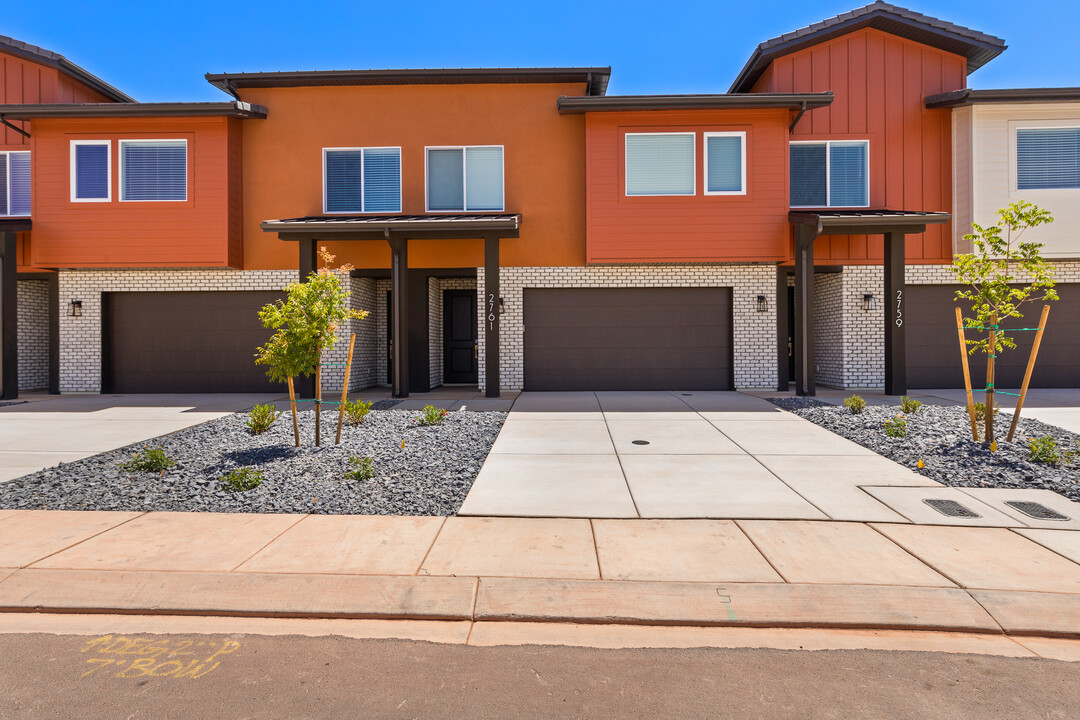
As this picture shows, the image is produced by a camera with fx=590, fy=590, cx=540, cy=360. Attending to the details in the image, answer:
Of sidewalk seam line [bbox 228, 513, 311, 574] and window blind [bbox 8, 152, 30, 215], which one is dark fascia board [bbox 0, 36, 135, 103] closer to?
window blind [bbox 8, 152, 30, 215]

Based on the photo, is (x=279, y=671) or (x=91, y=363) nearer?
(x=279, y=671)

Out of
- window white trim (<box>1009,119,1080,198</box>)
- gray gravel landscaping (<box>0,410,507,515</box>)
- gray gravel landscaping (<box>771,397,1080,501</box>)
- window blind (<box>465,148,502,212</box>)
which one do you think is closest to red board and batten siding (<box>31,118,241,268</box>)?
window blind (<box>465,148,502,212</box>)

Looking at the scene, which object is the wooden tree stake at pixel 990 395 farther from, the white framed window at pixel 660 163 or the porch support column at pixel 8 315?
the porch support column at pixel 8 315

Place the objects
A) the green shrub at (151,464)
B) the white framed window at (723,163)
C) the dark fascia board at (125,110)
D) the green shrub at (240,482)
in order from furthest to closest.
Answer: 1. the white framed window at (723,163)
2. the dark fascia board at (125,110)
3. the green shrub at (151,464)
4. the green shrub at (240,482)

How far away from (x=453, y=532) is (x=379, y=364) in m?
12.2

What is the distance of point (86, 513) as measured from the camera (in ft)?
17.2

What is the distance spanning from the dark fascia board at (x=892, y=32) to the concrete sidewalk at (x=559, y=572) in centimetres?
1329

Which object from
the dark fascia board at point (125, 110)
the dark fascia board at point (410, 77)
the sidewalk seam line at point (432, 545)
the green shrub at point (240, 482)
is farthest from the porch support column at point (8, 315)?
the sidewalk seam line at point (432, 545)

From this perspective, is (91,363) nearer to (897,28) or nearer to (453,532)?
(453,532)

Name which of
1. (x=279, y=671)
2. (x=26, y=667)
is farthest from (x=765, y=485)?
(x=26, y=667)

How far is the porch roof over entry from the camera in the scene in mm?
12438

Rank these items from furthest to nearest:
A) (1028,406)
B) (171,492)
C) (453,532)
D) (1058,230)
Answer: (1058,230) → (1028,406) → (171,492) → (453,532)

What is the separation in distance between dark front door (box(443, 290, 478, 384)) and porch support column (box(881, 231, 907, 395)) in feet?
33.0

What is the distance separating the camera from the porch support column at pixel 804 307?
12.6 m
